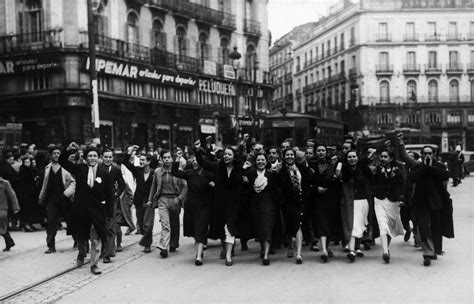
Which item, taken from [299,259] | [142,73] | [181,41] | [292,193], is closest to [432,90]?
[181,41]

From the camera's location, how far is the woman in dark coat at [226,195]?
959 cm

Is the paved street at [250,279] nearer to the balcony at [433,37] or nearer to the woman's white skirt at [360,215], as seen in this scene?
the woman's white skirt at [360,215]

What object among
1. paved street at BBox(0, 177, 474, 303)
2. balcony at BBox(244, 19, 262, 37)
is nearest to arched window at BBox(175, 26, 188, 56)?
balcony at BBox(244, 19, 262, 37)

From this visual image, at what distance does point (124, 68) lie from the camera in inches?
1262

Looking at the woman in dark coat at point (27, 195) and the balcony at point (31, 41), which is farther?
the balcony at point (31, 41)

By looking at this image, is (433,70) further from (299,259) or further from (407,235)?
(299,259)

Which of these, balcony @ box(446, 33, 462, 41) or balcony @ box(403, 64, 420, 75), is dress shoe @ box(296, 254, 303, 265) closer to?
balcony @ box(403, 64, 420, 75)

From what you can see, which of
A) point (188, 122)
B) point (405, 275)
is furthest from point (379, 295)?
point (188, 122)

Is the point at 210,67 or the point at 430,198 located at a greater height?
the point at 210,67

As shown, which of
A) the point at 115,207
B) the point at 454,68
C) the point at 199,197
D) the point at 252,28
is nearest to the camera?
the point at 199,197

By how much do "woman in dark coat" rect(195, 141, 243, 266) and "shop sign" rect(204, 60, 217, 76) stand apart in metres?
30.3

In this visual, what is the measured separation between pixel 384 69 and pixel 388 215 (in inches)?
2276

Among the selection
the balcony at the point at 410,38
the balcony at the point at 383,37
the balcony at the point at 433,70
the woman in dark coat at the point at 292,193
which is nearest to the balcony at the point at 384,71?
the balcony at the point at 383,37

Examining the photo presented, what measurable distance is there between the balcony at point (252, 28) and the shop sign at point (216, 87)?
4.45 metres
